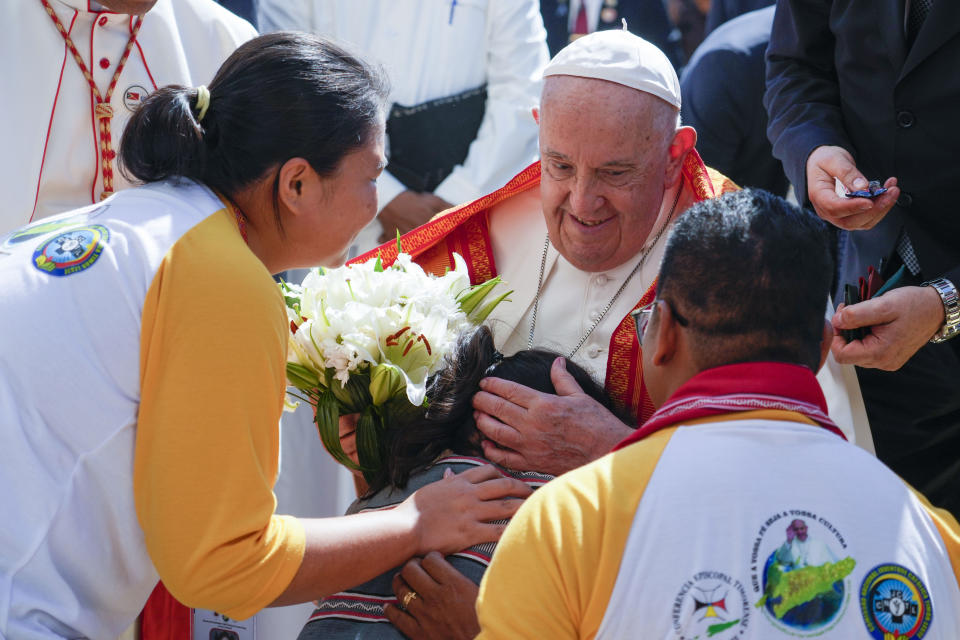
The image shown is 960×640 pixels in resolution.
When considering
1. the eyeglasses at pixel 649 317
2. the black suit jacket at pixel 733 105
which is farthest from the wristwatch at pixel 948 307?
the black suit jacket at pixel 733 105

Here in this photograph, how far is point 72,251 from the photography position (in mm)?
2078

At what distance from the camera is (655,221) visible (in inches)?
134

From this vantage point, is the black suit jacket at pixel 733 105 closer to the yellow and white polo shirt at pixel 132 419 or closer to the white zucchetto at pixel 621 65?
the white zucchetto at pixel 621 65

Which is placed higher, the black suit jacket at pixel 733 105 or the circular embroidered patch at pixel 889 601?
the circular embroidered patch at pixel 889 601

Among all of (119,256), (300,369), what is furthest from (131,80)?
(119,256)

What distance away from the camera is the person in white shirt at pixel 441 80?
14.9 ft

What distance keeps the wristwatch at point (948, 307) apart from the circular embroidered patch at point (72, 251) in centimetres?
214

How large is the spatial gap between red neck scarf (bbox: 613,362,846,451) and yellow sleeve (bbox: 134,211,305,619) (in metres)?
0.75

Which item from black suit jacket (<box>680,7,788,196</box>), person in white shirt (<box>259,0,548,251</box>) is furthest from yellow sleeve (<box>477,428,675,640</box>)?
black suit jacket (<box>680,7,788,196</box>)

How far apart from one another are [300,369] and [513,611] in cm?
122

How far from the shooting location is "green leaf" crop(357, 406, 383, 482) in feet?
8.86

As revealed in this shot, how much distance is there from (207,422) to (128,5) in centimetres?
174

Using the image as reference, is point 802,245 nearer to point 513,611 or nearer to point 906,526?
point 906,526

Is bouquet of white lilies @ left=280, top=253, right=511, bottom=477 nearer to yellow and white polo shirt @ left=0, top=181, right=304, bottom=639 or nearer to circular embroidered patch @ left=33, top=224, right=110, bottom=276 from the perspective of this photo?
yellow and white polo shirt @ left=0, top=181, right=304, bottom=639
